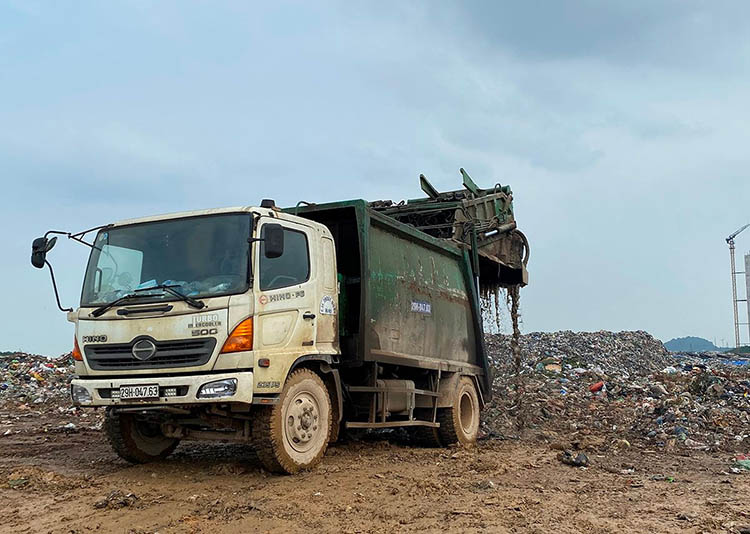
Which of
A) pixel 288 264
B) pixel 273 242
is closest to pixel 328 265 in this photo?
pixel 288 264

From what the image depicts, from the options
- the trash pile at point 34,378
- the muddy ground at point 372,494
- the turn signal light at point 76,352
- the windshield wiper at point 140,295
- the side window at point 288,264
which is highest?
the side window at point 288,264

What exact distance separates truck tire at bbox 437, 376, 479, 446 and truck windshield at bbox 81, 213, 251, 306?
3.55m

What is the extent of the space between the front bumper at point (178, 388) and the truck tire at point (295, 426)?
320 millimetres

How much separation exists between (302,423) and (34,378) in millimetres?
10974

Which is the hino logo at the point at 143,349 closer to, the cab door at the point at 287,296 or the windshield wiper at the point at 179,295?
the windshield wiper at the point at 179,295

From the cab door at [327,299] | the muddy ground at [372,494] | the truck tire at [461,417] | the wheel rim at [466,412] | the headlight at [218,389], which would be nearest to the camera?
the muddy ground at [372,494]

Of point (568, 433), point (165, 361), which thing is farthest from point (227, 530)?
point (568, 433)

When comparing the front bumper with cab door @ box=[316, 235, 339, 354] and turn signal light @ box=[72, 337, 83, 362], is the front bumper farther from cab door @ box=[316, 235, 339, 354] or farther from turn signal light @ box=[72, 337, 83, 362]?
cab door @ box=[316, 235, 339, 354]

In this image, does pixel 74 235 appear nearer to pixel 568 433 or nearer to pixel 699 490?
pixel 699 490

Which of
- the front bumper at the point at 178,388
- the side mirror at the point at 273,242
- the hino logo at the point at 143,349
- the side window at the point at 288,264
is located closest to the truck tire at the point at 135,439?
the front bumper at the point at 178,388

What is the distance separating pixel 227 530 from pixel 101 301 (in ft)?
7.54

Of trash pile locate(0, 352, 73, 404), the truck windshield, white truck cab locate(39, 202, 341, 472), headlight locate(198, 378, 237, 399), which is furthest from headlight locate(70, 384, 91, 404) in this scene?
trash pile locate(0, 352, 73, 404)

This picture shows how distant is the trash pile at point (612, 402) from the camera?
8586 mm

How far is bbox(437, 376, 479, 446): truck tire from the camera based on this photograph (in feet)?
26.2
